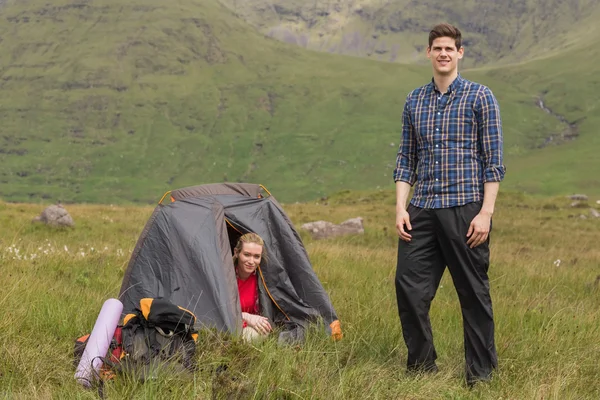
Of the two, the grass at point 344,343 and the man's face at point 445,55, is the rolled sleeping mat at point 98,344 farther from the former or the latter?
the man's face at point 445,55

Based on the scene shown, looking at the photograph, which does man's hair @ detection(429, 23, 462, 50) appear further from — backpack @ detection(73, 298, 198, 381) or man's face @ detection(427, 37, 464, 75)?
backpack @ detection(73, 298, 198, 381)

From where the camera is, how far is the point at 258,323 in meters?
6.67

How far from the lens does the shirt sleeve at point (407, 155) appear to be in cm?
583

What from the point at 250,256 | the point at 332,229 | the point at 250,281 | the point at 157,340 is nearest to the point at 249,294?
the point at 250,281

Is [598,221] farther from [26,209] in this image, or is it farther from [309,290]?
[26,209]

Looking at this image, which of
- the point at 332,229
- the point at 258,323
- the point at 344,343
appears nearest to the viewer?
the point at 344,343

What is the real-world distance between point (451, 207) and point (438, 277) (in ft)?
2.47

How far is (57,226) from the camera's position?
687 inches

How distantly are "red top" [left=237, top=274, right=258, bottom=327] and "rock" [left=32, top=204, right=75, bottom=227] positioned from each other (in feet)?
40.3

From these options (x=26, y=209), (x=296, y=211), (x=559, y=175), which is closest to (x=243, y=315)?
(x=26, y=209)

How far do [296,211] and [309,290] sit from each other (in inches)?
823

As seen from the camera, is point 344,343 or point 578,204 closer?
point 344,343

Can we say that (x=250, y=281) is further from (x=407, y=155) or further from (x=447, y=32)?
(x=447, y=32)

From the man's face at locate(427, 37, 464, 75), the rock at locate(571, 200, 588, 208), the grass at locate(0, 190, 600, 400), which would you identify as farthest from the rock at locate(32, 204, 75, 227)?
the rock at locate(571, 200, 588, 208)
